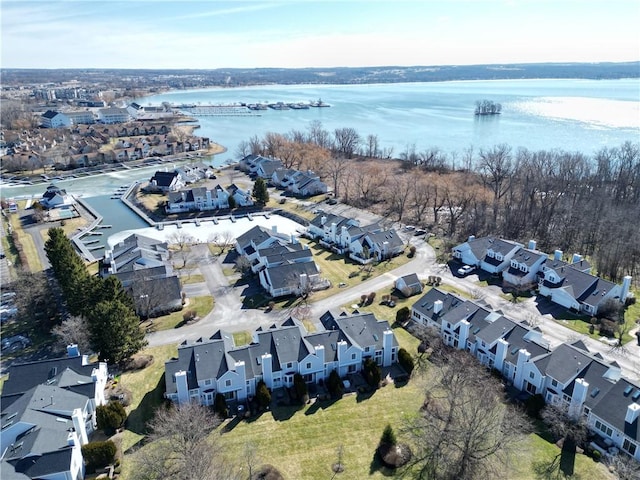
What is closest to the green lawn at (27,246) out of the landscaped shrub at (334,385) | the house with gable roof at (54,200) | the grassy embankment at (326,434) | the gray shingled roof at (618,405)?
the house with gable roof at (54,200)

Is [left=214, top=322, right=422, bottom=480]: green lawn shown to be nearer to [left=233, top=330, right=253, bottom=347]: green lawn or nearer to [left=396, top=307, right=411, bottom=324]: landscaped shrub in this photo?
[left=233, top=330, right=253, bottom=347]: green lawn

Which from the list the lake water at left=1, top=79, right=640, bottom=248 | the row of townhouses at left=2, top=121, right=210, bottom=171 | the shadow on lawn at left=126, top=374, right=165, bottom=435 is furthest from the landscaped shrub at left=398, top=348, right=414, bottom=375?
the row of townhouses at left=2, top=121, right=210, bottom=171

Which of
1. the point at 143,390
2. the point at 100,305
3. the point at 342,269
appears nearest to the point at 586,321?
the point at 342,269

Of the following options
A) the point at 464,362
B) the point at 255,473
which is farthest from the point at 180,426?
the point at 464,362

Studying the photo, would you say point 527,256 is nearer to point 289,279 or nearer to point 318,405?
point 289,279

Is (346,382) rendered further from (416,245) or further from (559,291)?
(416,245)

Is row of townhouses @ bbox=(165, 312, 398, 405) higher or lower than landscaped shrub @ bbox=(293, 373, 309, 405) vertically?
higher
